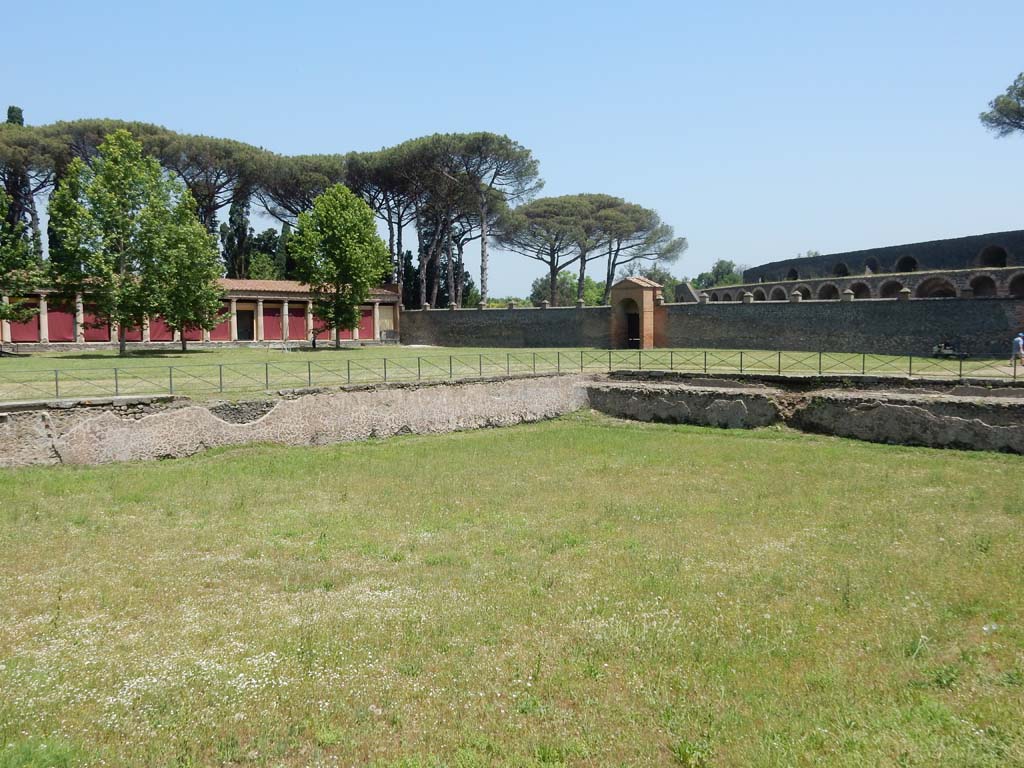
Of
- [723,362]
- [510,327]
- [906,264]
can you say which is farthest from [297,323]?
[906,264]

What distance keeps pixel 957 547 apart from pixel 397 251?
52973mm

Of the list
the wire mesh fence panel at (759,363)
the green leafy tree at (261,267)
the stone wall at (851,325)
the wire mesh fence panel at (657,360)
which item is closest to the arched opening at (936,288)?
the stone wall at (851,325)

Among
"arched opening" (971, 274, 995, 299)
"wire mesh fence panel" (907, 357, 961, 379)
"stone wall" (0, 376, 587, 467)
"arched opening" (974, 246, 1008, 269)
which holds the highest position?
"arched opening" (974, 246, 1008, 269)

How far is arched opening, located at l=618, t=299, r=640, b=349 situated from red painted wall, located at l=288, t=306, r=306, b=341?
22929 mm

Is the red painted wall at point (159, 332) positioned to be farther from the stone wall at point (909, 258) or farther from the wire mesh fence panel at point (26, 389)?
the stone wall at point (909, 258)

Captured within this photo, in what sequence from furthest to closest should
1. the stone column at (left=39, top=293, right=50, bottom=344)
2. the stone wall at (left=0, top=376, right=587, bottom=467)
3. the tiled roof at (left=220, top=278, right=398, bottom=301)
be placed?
the tiled roof at (left=220, top=278, right=398, bottom=301) → the stone column at (left=39, top=293, right=50, bottom=344) → the stone wall at (left=0, top=376, right=587, bottom=467)

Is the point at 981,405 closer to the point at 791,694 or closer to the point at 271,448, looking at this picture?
the point at 791,694

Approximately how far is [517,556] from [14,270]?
34.2m

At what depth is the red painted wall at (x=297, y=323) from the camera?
51375mm

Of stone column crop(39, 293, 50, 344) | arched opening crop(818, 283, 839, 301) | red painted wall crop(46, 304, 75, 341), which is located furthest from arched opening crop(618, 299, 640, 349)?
stone column crop(39, 293, 50, 344)

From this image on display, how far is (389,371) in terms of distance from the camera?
77.3 ft

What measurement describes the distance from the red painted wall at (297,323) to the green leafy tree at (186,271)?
13.9 metres

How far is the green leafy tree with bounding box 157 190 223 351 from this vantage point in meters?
34.1

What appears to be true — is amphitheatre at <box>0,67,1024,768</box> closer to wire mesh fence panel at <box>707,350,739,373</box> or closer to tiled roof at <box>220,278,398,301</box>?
wire mesh fence panel at <box>707,350,739,373</box>
